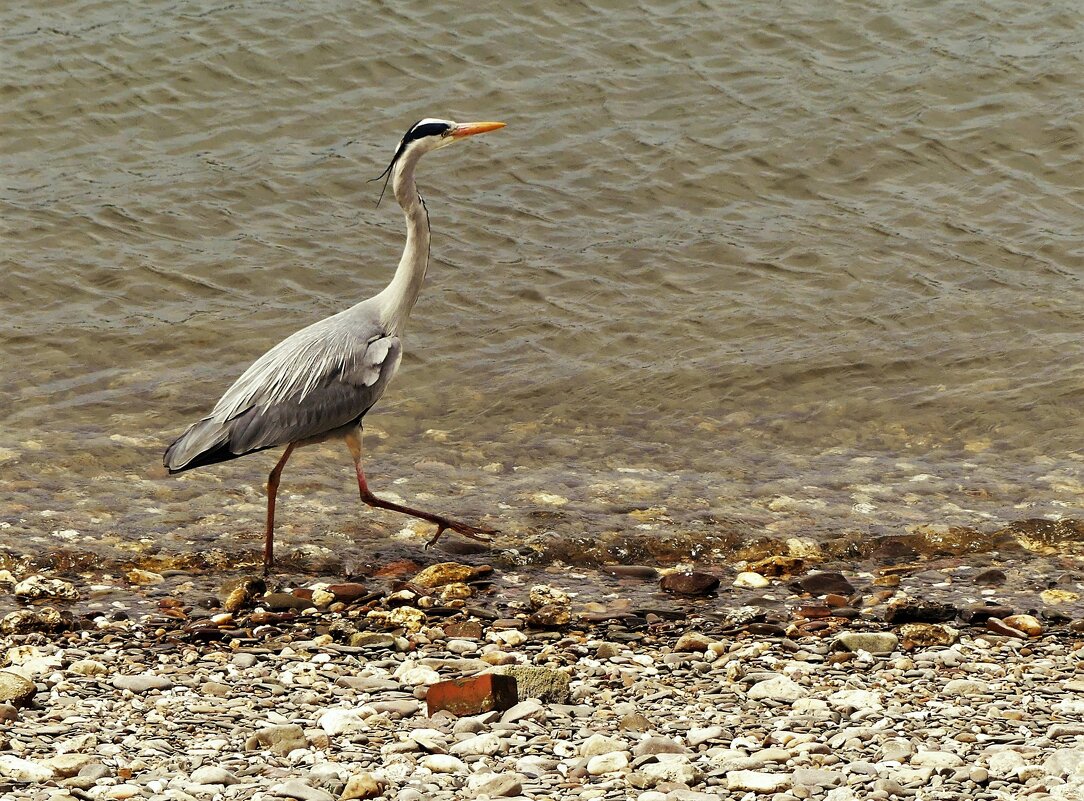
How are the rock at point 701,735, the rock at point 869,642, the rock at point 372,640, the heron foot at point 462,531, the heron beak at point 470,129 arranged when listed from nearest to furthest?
the rock at point 701,735, the rock at point 869,642, the rock at point 372,640, the heron foot at point 462,531, the heron beak at point 470,129

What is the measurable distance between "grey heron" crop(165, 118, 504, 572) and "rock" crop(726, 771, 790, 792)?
11.4 ft

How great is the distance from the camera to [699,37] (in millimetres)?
16688

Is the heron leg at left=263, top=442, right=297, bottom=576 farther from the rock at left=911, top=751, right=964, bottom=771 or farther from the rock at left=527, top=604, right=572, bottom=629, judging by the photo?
the rock at left=911, top=751, right=964, bottom=771

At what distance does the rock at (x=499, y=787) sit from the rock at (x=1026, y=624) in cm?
289

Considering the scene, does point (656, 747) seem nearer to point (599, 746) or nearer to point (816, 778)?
point (599, 746)

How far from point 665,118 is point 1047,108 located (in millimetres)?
4193

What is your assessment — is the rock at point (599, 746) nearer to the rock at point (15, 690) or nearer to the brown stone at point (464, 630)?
the brown stone at point (464, 630)

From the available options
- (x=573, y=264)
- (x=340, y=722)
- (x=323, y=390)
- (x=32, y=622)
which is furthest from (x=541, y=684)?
(x=573, y=264)

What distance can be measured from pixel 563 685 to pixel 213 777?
1460 mm

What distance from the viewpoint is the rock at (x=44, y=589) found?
689 centimetres

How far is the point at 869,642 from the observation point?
6242 millimetres

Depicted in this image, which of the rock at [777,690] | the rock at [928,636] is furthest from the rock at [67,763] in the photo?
the rock at [928,636]

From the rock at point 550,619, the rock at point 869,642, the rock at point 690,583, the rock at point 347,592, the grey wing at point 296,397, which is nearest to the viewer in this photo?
the rock at point 869,642

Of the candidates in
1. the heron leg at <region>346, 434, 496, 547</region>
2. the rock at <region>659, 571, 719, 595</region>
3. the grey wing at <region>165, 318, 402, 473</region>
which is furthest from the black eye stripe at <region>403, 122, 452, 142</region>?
the rock at <region>659, 571, 719, 595</region>
